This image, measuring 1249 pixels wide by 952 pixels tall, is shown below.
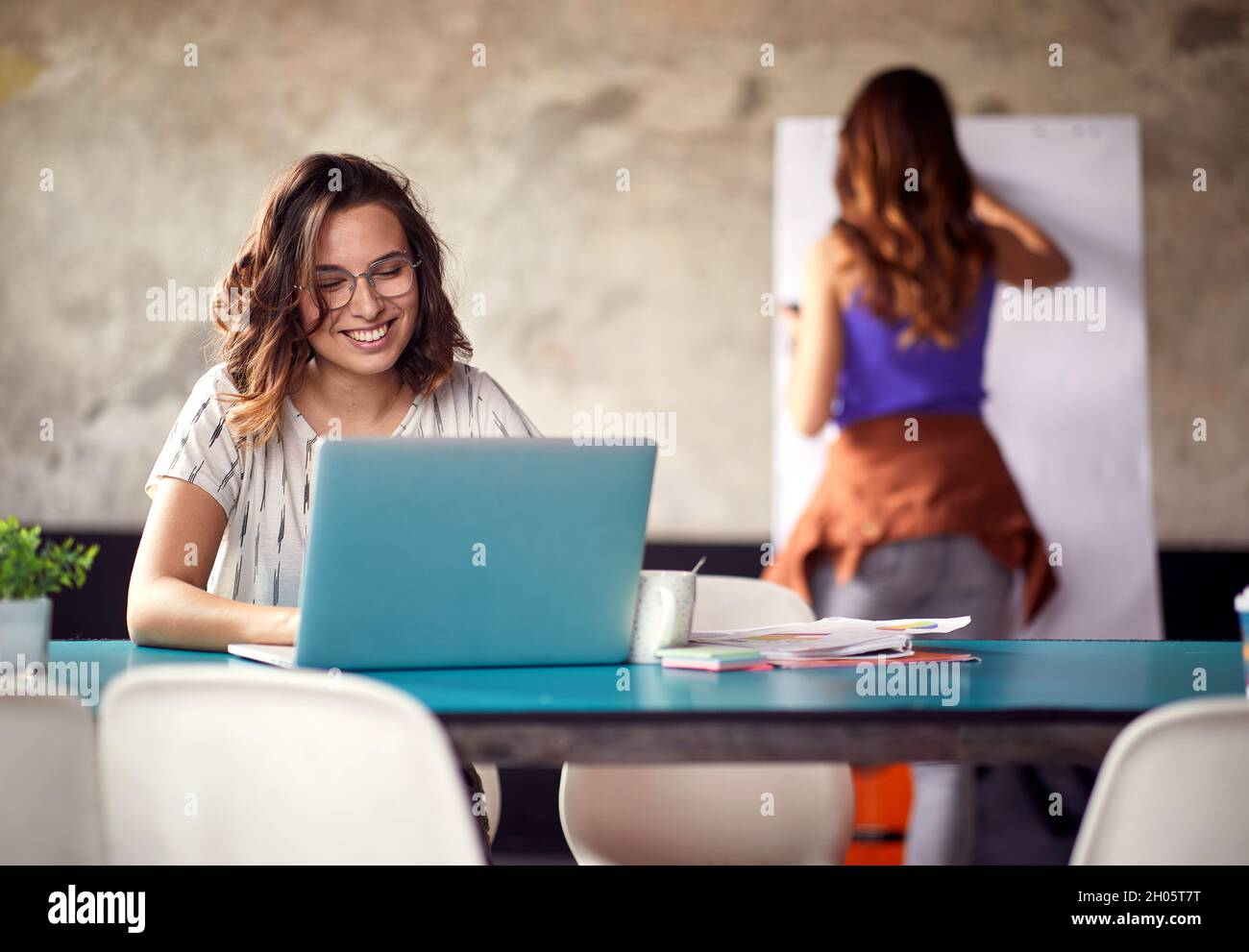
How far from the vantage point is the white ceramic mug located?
5.27 ft

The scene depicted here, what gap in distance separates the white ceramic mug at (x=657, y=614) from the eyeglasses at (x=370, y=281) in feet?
2.70

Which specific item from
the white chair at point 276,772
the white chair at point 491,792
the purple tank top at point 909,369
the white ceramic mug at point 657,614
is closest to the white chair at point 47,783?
the white chair at point 276,772

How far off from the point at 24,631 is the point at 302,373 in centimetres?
90

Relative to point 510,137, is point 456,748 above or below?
below

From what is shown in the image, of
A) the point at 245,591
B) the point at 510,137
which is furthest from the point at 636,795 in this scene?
the point at 510,137

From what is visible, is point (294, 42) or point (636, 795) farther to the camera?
point (294, 42)

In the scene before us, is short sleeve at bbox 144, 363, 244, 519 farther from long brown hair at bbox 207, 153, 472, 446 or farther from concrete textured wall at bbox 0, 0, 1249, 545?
concrete textured wall at bbox 0, 0, 1249, 545

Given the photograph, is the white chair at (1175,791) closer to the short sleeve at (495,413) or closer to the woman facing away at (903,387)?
the short sleeve at (495,413)

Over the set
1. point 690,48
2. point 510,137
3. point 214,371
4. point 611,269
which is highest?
point 690,48

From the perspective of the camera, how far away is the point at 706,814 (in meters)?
2.03
